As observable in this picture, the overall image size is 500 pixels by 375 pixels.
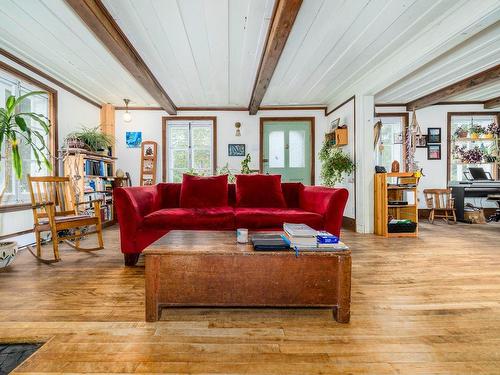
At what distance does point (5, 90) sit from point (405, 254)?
5.30 meters

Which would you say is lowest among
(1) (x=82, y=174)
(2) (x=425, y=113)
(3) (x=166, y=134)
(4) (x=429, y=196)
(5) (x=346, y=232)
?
(5) (x=346, y=232)

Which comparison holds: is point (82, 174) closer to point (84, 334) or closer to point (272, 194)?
point (272, 194)

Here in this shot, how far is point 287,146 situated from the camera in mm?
6086

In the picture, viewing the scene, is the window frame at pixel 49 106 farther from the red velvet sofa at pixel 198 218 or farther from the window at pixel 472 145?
the window at pixel 472 145

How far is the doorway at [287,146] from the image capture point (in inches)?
239

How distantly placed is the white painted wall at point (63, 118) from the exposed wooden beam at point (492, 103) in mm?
8271

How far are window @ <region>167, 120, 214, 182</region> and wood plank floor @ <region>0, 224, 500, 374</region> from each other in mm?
3832

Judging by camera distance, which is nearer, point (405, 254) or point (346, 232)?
point (405, 254)

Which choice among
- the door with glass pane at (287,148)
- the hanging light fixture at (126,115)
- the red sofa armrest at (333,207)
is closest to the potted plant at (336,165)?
the door with glass pane at (287,148)

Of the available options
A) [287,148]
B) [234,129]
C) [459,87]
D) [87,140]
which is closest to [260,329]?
[87,140]

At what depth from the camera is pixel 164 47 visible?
3.38 m

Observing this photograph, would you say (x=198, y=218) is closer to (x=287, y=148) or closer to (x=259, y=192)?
(x=259, y=192)

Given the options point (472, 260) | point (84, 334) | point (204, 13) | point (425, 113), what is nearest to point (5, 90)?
point (204, 13)

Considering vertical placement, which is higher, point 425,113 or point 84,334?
point 425,113
